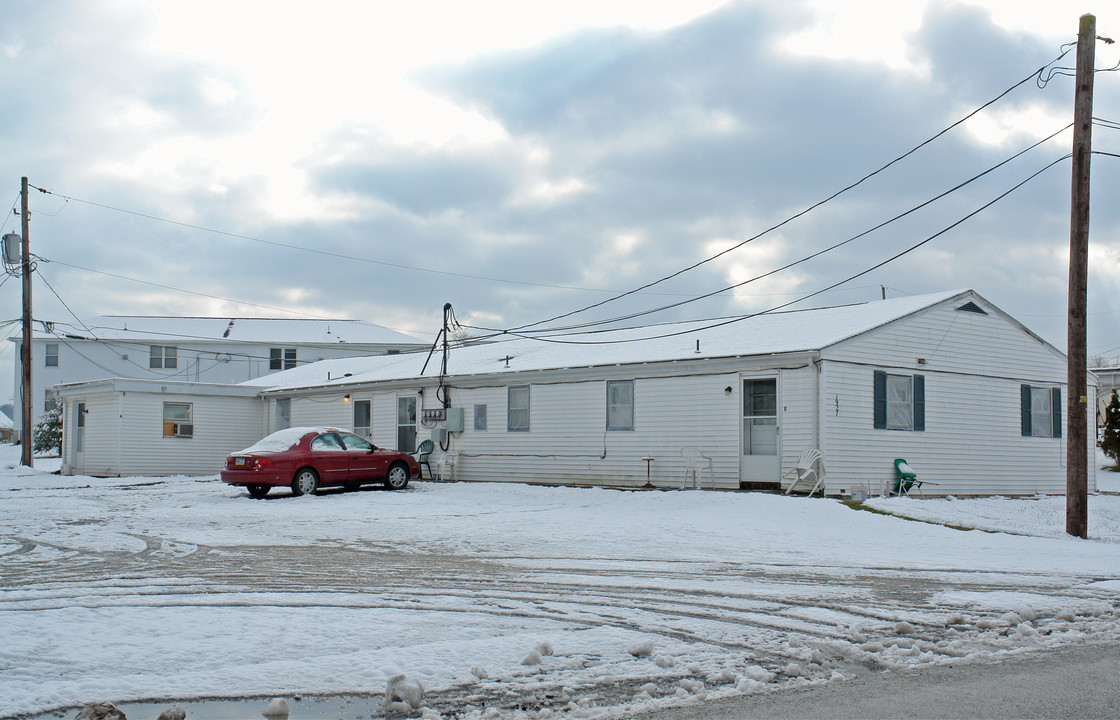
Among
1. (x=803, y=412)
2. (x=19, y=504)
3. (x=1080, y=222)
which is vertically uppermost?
(x=1080, y=222)

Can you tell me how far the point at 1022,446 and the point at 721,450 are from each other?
7616 mm

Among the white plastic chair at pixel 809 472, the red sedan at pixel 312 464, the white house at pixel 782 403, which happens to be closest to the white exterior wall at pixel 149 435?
the white house at pixel 782 403

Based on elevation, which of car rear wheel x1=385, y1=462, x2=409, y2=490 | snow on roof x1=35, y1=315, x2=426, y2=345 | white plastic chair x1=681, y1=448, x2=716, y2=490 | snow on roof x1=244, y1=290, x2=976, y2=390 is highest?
snow on roof x1=35, y1=315, x2=426, y2=345

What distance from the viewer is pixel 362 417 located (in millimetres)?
28609

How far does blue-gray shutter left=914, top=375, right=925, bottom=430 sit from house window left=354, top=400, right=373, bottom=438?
15.5m

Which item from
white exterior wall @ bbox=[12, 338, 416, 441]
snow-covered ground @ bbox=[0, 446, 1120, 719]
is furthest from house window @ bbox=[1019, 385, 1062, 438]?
white exterior wall @ bbox=[12, 338, 416, 441]

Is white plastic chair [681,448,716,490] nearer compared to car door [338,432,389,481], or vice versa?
white plastic chair [681,448,716,490]

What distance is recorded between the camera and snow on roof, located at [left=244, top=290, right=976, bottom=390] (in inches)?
774

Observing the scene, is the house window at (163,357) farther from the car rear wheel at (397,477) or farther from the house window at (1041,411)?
the house window at (1041,411)

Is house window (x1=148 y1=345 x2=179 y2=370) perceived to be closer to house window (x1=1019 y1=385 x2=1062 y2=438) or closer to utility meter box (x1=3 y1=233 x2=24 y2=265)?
utility meter box (x1=3 y1=233 x2=24 y2=265)

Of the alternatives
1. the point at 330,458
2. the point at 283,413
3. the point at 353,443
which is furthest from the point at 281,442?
the point at 283,413

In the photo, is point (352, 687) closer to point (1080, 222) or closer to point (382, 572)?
point (382, 572)

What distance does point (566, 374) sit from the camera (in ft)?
74.1

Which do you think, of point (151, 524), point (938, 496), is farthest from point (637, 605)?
point (938, 496)
